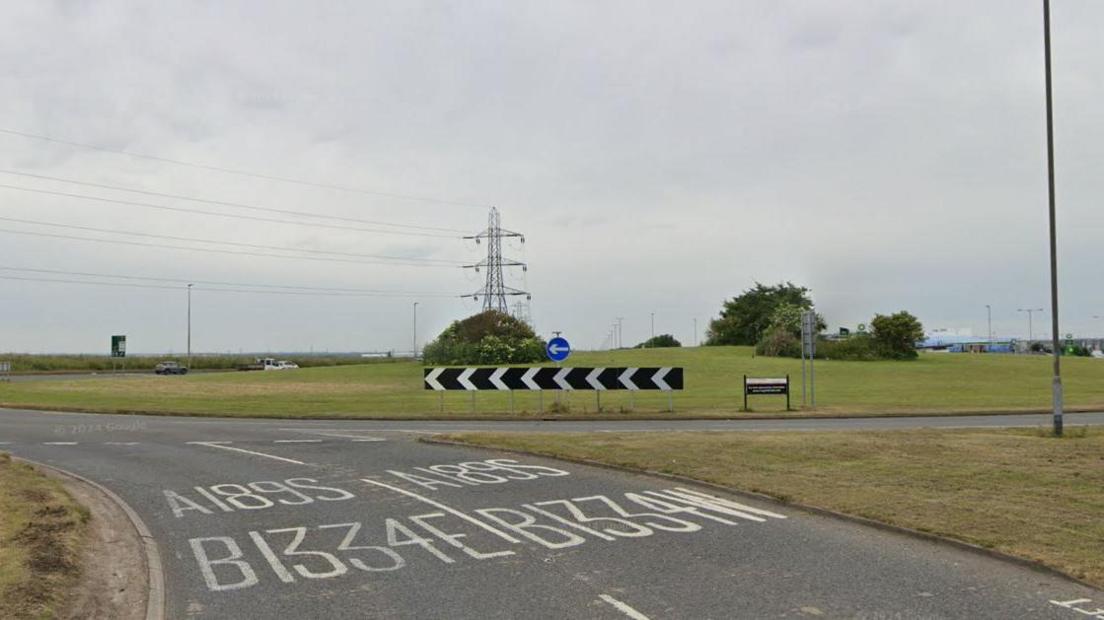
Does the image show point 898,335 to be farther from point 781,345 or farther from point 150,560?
point 150,560

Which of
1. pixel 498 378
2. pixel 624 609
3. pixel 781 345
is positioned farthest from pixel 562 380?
pixel 781 345

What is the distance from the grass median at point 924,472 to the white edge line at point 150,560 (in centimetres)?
633

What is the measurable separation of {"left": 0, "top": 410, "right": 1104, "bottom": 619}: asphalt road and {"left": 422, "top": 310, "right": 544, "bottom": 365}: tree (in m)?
47.3

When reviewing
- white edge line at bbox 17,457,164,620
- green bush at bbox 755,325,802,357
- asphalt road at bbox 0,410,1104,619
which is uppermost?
green bush at bbox 755,325,802,357

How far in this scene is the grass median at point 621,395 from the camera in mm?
28297

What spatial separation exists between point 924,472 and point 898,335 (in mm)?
60169

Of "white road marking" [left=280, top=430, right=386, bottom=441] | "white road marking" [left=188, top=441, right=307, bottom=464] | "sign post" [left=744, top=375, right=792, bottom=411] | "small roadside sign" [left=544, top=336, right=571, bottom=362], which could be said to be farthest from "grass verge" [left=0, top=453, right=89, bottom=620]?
"sign post" [left=744, top=375, right=792, bottom=411]

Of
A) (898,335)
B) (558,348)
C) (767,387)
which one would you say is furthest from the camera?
(898,335)

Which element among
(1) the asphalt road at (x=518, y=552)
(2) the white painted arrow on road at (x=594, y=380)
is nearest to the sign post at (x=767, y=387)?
(2) the white painted arrow on road at (x=594, y=380)

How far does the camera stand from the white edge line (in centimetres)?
610

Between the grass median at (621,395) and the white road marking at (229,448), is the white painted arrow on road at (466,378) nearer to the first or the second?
the grass median at (621,395)

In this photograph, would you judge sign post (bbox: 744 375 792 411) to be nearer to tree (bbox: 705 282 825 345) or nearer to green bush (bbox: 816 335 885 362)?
green bush (bbox: 816 335 885 362)

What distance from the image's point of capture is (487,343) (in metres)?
61.5

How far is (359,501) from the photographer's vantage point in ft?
33.2
